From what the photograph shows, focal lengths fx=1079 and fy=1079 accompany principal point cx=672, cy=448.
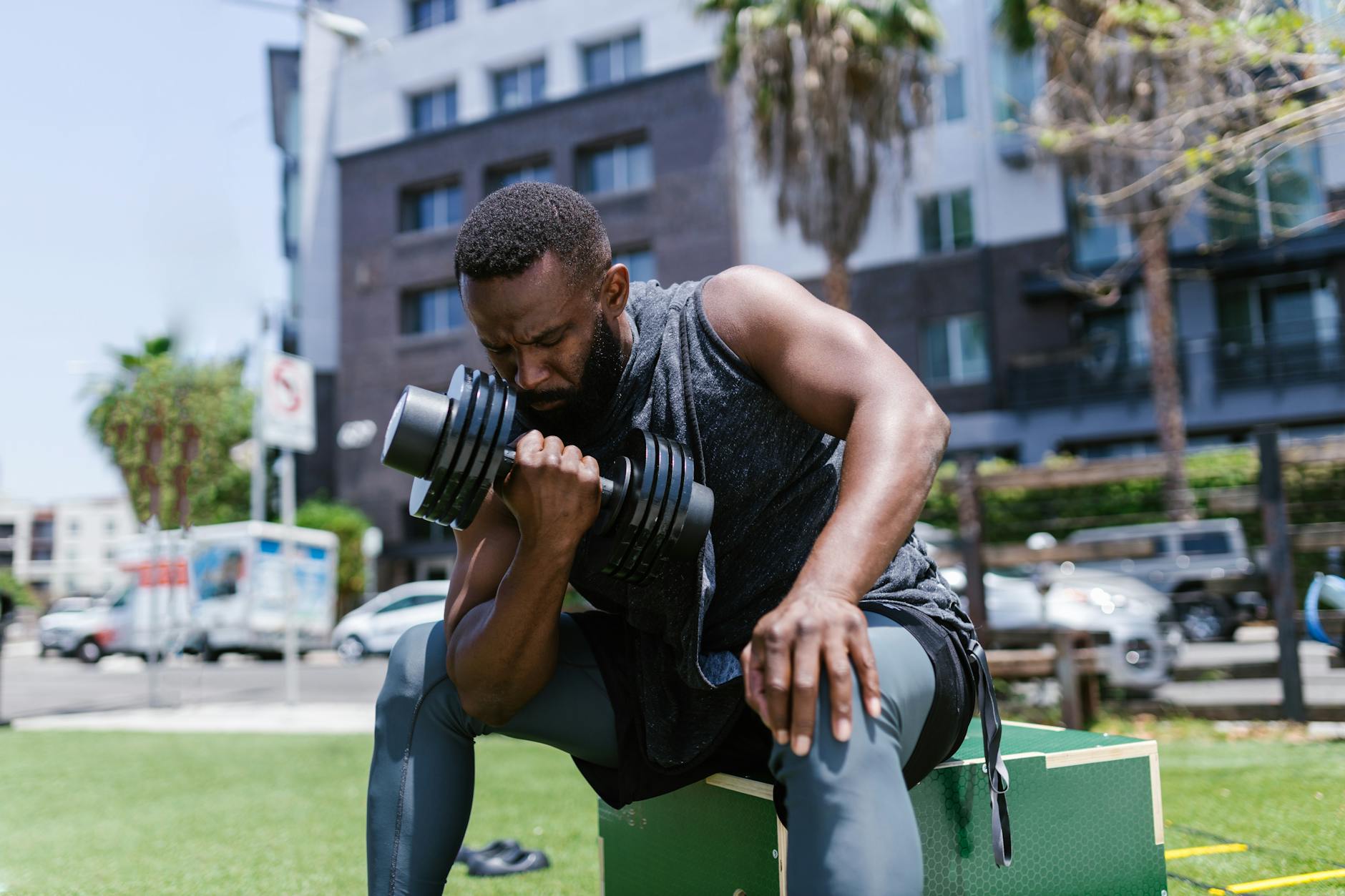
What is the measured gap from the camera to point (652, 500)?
1592 mm

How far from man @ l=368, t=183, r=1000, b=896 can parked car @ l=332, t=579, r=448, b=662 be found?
15.2 meters

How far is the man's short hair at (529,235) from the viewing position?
1.70 m

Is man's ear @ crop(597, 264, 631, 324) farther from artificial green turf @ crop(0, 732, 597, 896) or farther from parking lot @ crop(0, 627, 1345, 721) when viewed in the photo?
parking lot @ crop(0, 627, 1345, 721)

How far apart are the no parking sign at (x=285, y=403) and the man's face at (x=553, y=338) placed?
754 cm

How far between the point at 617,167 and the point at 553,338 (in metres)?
22.1

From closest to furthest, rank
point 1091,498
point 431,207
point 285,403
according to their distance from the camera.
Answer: point 285,403 < point 1091,498 < point 431,207

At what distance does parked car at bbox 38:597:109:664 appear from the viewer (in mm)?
18906

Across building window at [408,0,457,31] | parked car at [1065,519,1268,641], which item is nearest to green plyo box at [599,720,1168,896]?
parked car at [1065,519,1268,641]

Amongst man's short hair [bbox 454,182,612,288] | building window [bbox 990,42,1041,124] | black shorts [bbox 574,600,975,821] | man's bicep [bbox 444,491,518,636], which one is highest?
building window [bbox 990,42,1041,124]

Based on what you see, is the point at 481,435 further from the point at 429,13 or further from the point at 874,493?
the point at 429,13

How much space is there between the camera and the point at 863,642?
134cm

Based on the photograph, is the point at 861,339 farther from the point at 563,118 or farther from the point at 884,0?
the point at 563,118

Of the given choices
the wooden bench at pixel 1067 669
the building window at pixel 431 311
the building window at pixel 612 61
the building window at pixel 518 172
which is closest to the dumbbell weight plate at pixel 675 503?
the wooden bench at pixel 1067 669

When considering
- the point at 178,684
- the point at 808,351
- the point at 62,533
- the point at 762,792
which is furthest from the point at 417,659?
the point at 62,533
